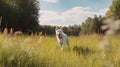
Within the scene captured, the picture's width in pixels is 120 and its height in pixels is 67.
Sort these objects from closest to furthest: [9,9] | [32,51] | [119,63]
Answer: [32,51] < [119,63] < [9,9]

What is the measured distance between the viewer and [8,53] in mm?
5434

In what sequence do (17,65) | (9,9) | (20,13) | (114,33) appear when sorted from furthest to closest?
(20,13) < (9,9) < (17,65) < (114,33)

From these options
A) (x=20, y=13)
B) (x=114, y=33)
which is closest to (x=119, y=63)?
(x=114, y=33)

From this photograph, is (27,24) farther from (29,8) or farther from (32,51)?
(32,51)

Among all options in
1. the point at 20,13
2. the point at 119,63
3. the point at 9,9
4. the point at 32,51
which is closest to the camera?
the point at 32,51

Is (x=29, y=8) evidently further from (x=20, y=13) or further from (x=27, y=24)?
(x=27, y=24)

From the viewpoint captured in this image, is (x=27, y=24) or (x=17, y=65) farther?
(x=27, y=24)

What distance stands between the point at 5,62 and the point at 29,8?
40.8 metres

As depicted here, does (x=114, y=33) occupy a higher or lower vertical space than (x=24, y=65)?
higher

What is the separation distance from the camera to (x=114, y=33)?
775 millimetres

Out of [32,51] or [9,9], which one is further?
[9,9]

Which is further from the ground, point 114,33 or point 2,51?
point 114,33

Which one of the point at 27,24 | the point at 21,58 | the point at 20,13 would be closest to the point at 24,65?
the point at 21,58

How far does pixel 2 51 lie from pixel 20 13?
3975 centimetres
